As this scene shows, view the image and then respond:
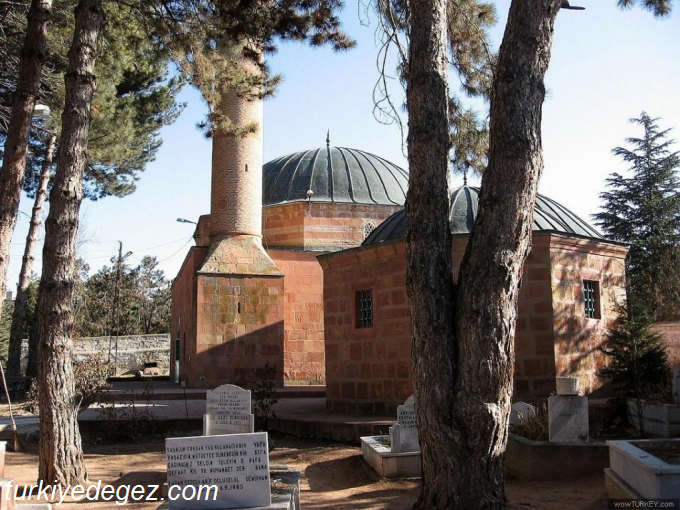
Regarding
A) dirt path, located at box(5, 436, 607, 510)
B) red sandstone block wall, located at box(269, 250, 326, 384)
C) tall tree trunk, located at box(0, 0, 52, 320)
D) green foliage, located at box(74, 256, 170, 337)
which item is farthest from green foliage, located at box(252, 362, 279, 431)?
green foliage, located at box(74, 256, 170, 337)

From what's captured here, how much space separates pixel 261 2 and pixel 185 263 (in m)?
10.8

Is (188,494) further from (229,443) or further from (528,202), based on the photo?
(528,202)

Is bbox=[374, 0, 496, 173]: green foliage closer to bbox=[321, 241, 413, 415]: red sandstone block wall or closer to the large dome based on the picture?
bbox=[321, 241, 413, 415]: red sandstone block wall

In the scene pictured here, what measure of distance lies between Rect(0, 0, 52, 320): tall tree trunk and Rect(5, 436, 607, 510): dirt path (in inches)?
88.5

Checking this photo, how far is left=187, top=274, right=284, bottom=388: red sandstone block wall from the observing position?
15.1 meters

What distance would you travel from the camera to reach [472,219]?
10.2 metres

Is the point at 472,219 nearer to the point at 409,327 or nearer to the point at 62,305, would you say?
the point at 409,327

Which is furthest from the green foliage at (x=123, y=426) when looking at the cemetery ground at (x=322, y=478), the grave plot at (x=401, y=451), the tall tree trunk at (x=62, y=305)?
the grave plot at (x=401, y=451)

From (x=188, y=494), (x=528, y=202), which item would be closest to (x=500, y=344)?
(x=528, y=202)

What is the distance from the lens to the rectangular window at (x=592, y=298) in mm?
9617

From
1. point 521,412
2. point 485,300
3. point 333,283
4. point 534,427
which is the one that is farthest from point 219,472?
point 333,283

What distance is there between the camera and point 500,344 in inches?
181

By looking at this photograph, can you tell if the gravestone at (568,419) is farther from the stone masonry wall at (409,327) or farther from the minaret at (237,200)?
the minaret at (237,200)

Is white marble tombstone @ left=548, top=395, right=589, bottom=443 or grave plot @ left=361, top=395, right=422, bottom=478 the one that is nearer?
white marble tombstone @ left=548, top=395, right=589, bottom=443
